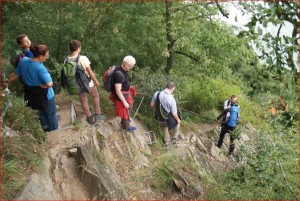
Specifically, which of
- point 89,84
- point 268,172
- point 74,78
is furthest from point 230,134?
point 74,78

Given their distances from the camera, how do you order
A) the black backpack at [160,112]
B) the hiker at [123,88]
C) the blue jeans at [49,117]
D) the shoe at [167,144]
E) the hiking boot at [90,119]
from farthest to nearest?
the shoe at [167,144]
the black backpack at [160,112]
the hiking boot at [90,119]
the hiker at [123,88]
the blue jeans at [49,117]

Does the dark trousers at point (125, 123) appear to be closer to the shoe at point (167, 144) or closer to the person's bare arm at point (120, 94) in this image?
the person's bare arm at point (120, 94)

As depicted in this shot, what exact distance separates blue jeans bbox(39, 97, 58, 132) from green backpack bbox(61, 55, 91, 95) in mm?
511

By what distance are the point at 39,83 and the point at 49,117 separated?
0.80 m

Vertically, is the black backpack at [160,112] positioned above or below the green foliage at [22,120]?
below

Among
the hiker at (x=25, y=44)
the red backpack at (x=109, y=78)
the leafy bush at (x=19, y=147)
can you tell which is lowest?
the leafy bush at (x=19, y=147)

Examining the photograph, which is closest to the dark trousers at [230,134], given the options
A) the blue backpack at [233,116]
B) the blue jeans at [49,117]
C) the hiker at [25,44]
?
the blue backpack at [233,116]

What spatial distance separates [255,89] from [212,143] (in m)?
7.00

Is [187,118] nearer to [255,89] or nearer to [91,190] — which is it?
[91,190]

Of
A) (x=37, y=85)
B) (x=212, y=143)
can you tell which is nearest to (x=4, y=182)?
(x=37, y=85)

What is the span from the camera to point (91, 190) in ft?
19.3

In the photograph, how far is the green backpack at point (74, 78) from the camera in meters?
6.68

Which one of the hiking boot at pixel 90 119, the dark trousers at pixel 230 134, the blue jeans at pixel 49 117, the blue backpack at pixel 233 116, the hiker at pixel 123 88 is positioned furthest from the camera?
the dark trousers at pixel 230 134

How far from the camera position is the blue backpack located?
9.51 metres
